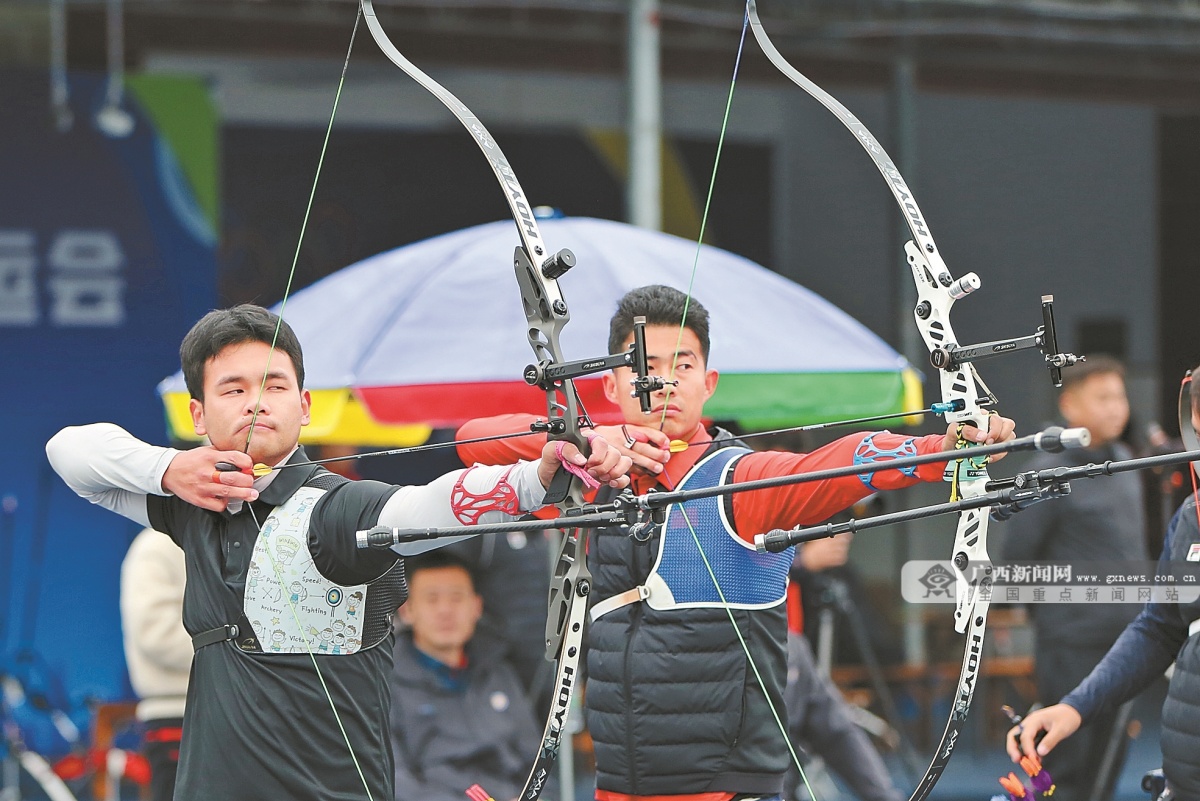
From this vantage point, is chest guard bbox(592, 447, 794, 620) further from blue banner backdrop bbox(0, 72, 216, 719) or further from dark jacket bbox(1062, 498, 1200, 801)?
blue banner backdrop bbox(0, 72, 216, 719)

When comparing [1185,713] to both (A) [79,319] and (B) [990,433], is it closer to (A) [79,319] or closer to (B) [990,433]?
(B) [990,433]

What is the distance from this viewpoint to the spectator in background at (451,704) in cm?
369

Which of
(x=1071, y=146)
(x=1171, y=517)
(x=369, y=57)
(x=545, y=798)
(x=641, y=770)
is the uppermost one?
(x=369, y=57)

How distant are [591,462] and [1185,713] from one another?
108cm

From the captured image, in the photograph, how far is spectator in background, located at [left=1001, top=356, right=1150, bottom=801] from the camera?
3734 mm

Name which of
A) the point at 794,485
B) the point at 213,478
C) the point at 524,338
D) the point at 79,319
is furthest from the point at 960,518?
the point at 79,319

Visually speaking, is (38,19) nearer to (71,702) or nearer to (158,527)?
(71,702)

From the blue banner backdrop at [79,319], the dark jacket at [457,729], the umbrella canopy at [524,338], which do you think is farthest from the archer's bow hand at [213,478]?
the blue banner backdrop at [79,319]

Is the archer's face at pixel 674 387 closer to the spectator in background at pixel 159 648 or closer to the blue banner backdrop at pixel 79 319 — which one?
the spectator in background at pixel 159 648

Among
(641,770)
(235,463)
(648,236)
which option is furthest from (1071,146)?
(235,463)

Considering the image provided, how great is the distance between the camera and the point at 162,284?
20.4ft

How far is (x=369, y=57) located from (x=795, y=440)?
8.78 feet

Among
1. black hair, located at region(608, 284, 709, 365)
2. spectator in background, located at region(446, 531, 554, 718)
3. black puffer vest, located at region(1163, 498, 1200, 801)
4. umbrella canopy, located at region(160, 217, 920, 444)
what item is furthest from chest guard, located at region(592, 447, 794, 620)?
spectator in background, located at region(446, 531, 554, 718)

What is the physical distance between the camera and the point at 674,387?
250 cm
